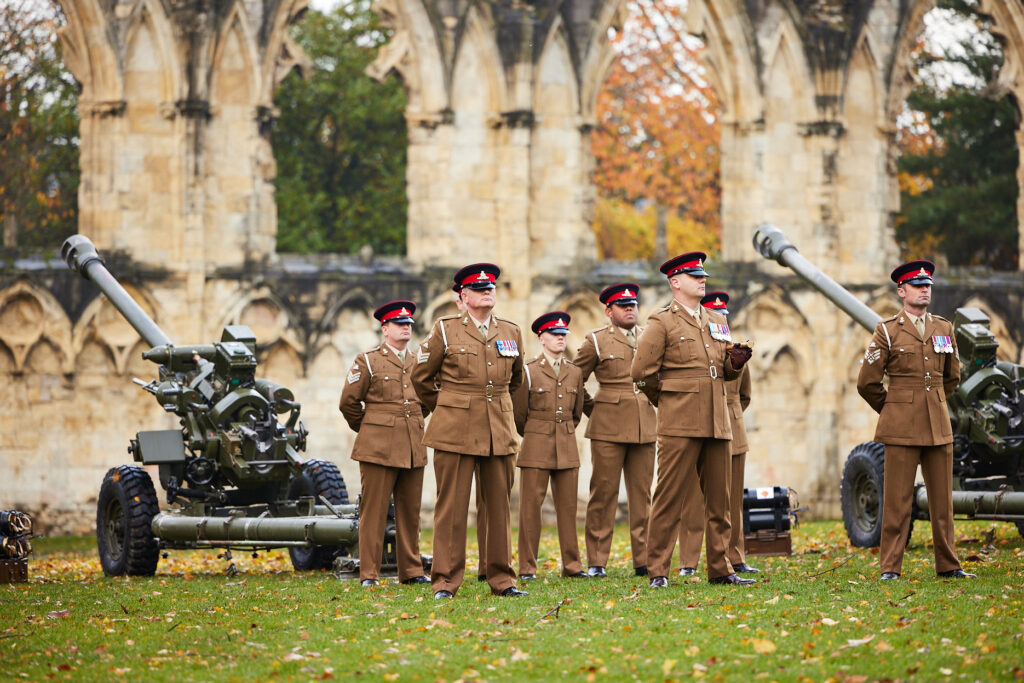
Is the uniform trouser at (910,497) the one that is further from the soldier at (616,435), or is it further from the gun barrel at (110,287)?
the gun barrel at (110,287)

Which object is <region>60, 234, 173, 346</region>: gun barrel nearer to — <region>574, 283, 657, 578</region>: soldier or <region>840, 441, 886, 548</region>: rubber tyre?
<region>574, 283, 657, 578</region>: soldier

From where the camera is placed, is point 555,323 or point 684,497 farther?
point 555,323

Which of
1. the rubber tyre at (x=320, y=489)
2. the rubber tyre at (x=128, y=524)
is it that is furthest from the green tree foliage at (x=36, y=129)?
the rubber tyre at (x=320, y=489)

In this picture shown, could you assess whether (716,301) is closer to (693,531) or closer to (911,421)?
(693,531)

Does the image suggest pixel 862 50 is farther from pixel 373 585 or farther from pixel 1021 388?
pixel 373 585

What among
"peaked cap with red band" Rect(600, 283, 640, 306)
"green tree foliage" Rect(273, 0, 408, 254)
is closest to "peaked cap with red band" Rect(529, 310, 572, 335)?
"peaked cap with red band" Rect(600, 283, 640, 306)

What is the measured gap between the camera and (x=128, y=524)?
11.9m

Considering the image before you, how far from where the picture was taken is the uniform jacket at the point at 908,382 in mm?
9828

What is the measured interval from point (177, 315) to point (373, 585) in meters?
8.36

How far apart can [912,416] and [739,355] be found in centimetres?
138

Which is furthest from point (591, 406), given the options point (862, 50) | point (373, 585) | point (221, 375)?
point (862, 50)

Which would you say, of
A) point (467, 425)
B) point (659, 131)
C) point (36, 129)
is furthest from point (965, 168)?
point (467, 425)

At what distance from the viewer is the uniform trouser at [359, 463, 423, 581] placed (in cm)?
1062

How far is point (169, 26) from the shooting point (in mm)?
18109
